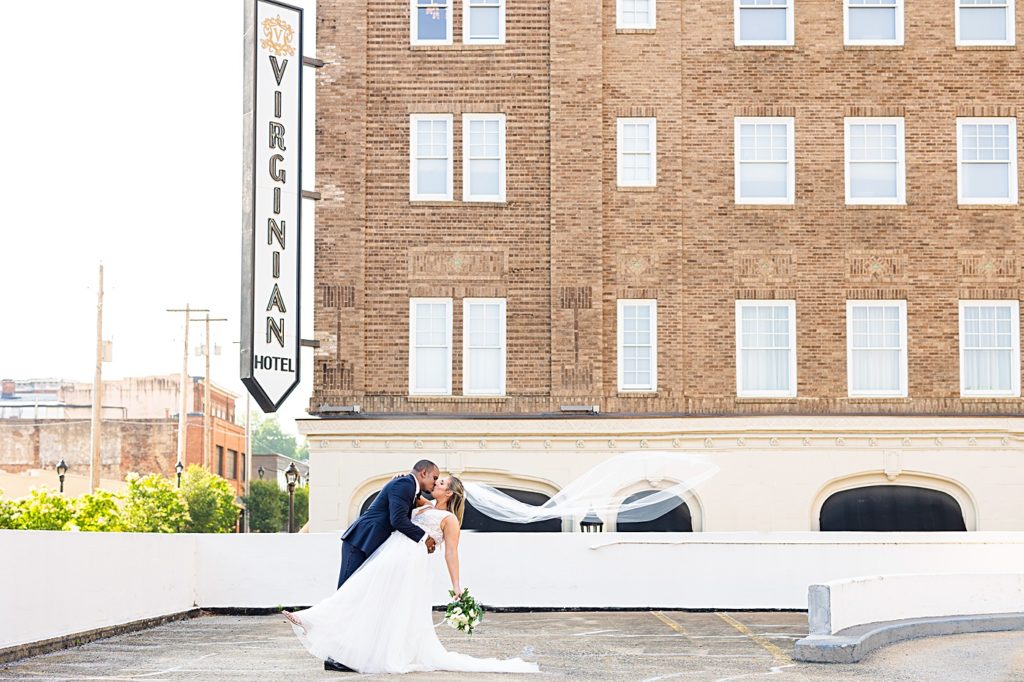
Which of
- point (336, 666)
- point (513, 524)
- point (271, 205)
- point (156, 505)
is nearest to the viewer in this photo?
point (336, 666)

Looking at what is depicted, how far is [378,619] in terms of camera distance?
13.5m

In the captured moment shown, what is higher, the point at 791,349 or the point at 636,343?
the point at 636,343

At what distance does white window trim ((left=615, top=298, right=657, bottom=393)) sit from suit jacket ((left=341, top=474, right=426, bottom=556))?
56.8ft

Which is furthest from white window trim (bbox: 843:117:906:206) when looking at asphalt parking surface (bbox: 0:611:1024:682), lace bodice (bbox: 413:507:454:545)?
lace bodice (bbox: 413:507:454:545)

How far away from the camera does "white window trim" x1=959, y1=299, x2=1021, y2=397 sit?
101 feet

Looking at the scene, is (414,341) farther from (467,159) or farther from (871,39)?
(871,39)

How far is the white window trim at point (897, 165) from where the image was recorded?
31.3m

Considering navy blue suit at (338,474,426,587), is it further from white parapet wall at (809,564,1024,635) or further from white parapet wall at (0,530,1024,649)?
white parapet wall at (0,530,1024,649)

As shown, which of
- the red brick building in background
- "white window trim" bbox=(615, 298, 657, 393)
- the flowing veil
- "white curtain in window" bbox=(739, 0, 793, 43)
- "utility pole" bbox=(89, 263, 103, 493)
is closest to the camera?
the flowing veil

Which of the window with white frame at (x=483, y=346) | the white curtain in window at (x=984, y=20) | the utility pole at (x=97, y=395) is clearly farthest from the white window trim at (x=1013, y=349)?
the utility pole at (x=97, y=395)

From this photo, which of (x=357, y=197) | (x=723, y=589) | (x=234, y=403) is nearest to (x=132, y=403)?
(x=234, y=403)

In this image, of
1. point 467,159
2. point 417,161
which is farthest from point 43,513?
point 467,159

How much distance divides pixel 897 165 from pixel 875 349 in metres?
4.04

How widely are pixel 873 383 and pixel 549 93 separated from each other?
30.3ft
